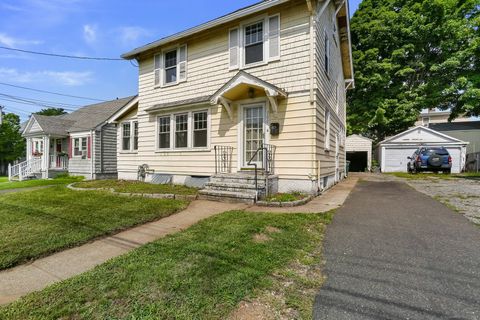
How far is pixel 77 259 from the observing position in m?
3.69

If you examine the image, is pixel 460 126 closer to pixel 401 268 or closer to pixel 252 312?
pixel 401 268

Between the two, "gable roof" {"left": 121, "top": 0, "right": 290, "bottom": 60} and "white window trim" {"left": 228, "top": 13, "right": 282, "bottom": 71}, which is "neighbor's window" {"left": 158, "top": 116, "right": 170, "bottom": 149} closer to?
"gable roof" {"left": 121, "top": 0, "right": 290, "bottom": 60}

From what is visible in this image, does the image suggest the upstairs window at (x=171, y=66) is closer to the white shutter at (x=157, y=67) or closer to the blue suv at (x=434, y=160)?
the white shutter at (x=157, y=67)

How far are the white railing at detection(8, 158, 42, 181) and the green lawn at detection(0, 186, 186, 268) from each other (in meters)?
13.0

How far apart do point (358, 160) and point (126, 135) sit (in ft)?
68.8

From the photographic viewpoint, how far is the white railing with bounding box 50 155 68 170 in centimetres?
1940

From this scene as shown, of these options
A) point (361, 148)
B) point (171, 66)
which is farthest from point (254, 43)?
point (361, 148)

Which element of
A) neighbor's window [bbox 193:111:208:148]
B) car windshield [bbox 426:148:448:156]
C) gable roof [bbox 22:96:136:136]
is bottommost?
car windshield [bbox 426:148:448:156]

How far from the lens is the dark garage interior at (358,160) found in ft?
79.7

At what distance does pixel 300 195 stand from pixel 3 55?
18327 millimetres

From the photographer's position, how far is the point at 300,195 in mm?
7496

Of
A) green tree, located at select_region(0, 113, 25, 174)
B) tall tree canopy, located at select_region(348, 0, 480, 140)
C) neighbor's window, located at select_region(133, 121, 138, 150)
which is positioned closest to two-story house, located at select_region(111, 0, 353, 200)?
neighbor's window, located at select_region(133, 121, 138, 150)

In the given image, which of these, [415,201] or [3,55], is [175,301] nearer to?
[415,201]

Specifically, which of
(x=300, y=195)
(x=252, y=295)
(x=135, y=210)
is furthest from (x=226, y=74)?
(x=252, y=295)
